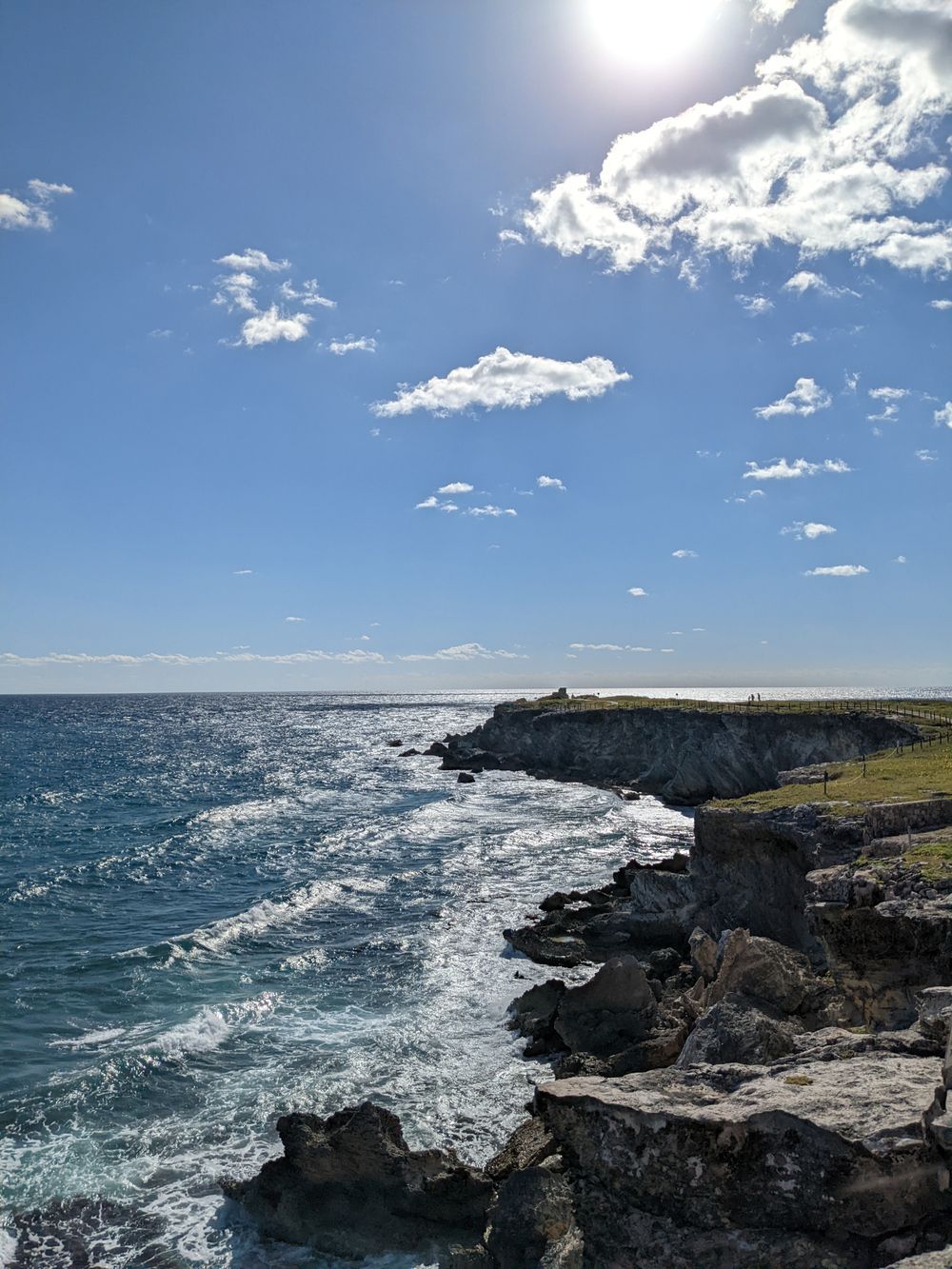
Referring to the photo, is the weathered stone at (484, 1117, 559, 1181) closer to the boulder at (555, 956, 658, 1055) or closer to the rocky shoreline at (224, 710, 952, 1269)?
the rocky shoreline at (224, 710, 952, 1269)

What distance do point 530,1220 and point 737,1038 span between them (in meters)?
4.23

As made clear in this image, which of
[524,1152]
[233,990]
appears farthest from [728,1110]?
[233,990]

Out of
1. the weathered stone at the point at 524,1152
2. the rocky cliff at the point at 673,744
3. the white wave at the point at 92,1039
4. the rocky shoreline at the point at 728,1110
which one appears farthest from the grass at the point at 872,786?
the rocky cliff at the point at 673,744

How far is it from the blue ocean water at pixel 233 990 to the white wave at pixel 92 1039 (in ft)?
0.22

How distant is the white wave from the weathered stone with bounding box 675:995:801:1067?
15.9 metres

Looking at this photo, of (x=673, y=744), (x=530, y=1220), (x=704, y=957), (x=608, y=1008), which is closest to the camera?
(x=530, y=1220)

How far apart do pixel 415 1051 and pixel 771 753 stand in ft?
175

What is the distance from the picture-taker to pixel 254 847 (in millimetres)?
49438

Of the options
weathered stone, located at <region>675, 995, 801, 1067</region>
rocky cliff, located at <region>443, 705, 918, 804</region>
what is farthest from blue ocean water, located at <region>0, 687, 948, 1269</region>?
rocky cliff, located at <region>443, 705, 918, 804</region>

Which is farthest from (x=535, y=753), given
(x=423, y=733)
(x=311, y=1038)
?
(x=311, y=1038)

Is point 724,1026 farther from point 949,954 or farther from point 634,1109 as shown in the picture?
point 634,1109

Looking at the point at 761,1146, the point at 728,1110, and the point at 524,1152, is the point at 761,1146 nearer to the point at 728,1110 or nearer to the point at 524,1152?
the point at 728,1110

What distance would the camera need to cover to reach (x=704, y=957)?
22062mm

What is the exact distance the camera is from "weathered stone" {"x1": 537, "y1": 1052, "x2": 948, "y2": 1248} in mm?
7793
